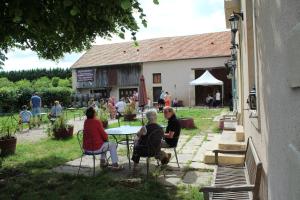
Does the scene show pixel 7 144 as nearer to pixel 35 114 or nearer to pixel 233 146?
→ pixel 233 146

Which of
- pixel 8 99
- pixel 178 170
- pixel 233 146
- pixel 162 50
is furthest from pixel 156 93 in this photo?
pixel 233 146

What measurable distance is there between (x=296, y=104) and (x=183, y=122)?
13.9 meters

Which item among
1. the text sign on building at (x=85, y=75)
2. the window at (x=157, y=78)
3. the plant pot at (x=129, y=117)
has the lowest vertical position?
the plant pot at (x=129, y=117)

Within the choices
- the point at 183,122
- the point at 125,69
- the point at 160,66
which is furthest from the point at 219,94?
the point at 183,122

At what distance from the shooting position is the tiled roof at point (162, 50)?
128ft

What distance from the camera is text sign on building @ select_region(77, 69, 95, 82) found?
147 ft

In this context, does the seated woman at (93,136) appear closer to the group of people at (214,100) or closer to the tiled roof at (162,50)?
the group of people at (214,100)

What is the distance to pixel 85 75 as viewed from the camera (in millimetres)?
45188

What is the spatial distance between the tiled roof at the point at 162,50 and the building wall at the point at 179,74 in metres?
0.55

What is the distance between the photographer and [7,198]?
6.39 m

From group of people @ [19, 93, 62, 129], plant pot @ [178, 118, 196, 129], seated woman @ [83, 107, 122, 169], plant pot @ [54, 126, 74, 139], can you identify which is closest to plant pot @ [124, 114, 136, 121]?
group of people @ [19, 93, 62, 129]

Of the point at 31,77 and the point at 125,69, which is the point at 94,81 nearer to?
A: the point at 125,69

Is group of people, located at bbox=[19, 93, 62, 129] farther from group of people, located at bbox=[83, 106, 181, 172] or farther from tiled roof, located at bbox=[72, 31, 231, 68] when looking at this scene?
tiled roof, located at bbox=[72, 31, 231, 68]

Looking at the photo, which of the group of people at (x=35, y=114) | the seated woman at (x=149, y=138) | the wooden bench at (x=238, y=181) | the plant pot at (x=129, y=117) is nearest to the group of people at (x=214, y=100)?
the plant pot at (x=129, y=117)
